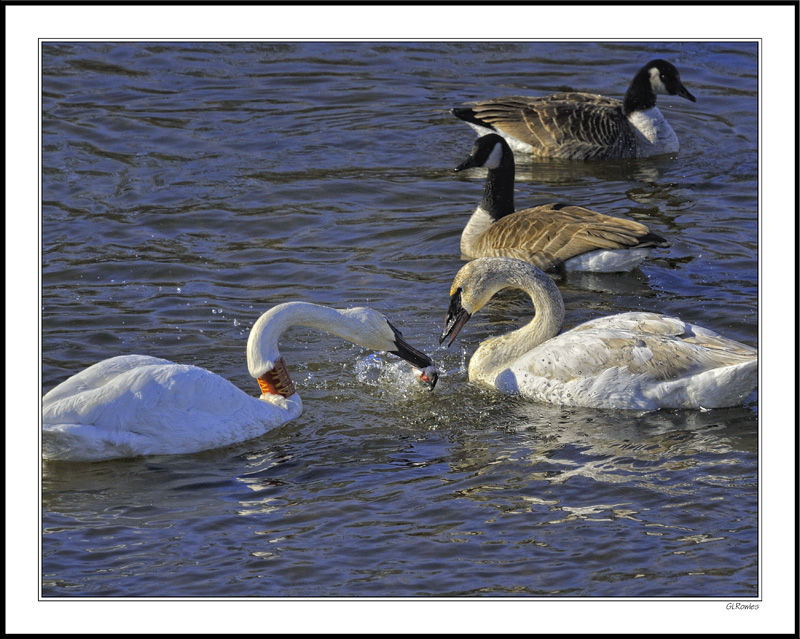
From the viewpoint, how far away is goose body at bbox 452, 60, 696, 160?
14.9m

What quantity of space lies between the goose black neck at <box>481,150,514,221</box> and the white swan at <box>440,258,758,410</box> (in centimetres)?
315

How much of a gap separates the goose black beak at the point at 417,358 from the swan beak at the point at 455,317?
2.67 ft

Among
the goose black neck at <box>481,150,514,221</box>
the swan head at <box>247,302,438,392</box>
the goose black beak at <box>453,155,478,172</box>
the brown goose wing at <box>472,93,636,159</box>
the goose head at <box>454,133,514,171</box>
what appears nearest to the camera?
the swan head at <box>247,302,438,392</box>

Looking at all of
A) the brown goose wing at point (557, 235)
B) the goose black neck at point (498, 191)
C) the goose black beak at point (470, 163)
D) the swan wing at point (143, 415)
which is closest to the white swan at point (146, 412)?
the swan wing at point (143, 415)

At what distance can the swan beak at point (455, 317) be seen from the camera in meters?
9.61

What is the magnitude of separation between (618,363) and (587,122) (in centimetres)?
688

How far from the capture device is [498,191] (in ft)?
41.1

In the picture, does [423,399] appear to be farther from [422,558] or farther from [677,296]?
[677,296]

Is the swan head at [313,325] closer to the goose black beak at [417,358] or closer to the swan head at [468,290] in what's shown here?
the goose black beak at [417,358]

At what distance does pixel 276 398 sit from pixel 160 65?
10152 millimetres

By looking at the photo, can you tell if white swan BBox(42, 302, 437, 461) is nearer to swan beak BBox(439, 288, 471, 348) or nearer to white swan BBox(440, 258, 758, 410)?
swan beak BBox(439, 288, 471, 348)

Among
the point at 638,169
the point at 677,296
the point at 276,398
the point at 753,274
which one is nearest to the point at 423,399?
the point at 276,398

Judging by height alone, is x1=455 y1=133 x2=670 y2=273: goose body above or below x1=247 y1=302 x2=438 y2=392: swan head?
above

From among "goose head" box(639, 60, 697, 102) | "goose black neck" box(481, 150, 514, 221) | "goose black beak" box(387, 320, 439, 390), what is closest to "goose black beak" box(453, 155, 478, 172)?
"goose black neck" box(481, 150, 514, 221)
